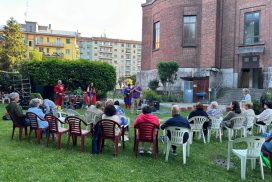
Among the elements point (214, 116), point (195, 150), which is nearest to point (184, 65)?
point (214, 116)

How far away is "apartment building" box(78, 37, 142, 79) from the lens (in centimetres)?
12062

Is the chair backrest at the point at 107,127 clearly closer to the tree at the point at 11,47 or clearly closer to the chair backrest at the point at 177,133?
the chair backrest at the point at 177,133

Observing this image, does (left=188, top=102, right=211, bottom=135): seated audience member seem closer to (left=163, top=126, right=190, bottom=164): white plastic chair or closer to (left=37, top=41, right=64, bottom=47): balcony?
(left=163, top=126, right=190, bottom=164): white plastic chair

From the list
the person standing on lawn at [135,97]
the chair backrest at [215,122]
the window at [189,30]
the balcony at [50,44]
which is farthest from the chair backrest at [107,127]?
the balcony at [50,44]

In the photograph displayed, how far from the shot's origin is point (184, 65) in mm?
29312

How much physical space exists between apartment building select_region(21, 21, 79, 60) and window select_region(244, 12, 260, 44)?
62195 mm

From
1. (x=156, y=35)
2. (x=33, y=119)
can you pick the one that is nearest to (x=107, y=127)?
(x=33, y=119)

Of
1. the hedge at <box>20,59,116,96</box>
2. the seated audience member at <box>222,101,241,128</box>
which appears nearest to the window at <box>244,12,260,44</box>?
the hedge at <box>20,59,116,96</box>

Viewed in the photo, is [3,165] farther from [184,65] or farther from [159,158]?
[184,65]

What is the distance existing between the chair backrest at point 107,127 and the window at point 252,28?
24.7 m

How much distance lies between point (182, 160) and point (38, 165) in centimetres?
323

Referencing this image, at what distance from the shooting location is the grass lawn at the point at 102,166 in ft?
16.2

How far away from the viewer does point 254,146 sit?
5.37 meters

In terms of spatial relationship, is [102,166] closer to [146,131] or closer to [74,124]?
[146,131]
